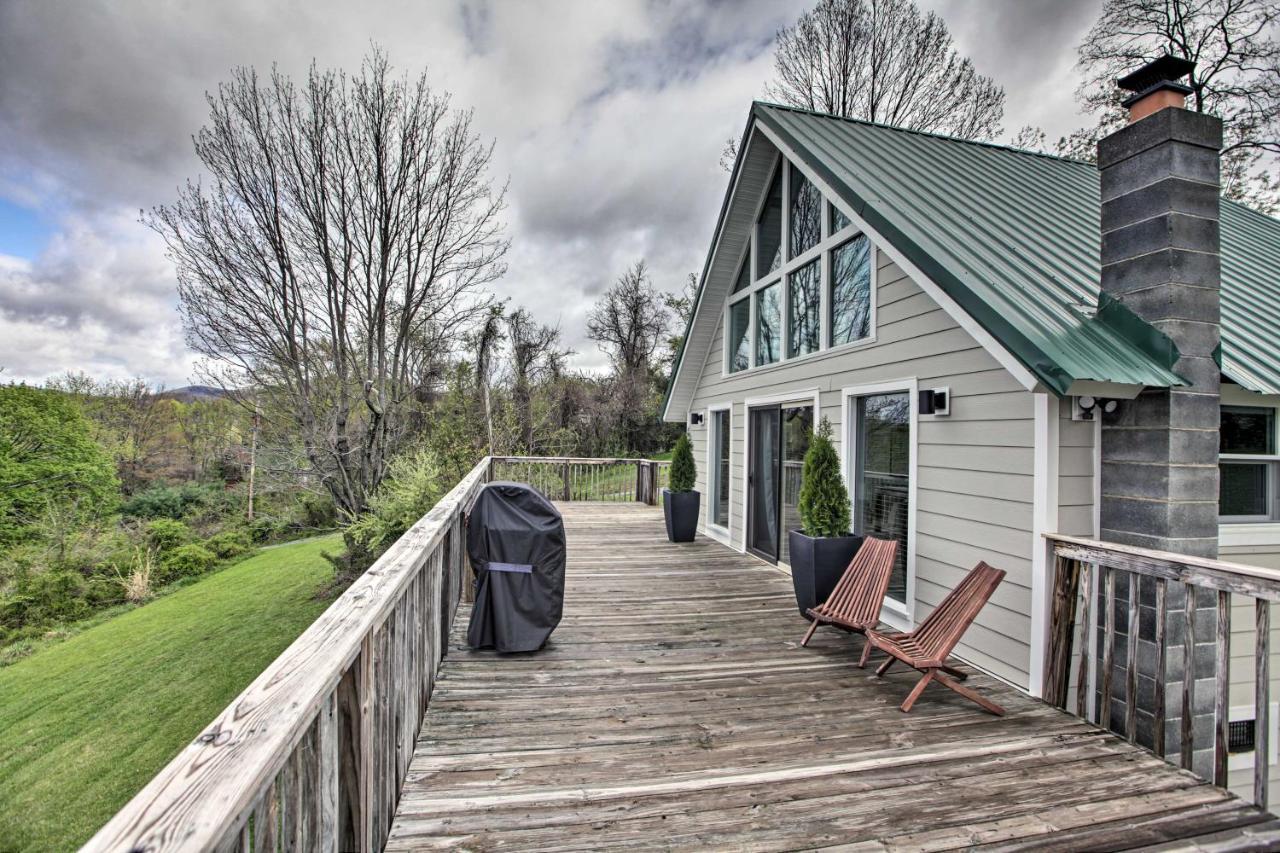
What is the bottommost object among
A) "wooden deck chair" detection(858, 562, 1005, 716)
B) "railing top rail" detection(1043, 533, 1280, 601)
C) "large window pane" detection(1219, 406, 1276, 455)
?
"wooden deck chair" detection(858, 562, 1005, 716)

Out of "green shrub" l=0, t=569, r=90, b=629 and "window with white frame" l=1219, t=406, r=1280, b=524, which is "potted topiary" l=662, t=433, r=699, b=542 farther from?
"green shrub" l=0, t=569, r=90, b=629

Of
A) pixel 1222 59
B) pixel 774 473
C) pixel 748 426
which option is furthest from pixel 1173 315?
pixel 1222 59

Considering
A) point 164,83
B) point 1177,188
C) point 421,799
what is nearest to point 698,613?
point 421,799

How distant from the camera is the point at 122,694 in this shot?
727cm

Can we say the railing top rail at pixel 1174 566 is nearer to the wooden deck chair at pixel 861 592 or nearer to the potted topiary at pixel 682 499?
the wooden deck chair at pixel 861 592

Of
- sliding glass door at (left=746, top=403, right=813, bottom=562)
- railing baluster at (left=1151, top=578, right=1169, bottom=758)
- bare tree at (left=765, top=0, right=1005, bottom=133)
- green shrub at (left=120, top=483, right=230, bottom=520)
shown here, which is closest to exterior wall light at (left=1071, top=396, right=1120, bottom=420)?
railing baluster at (left=1151, top=578, right=1169, bottom=758)

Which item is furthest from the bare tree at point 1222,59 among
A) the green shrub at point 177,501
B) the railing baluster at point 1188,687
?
the green shrub at point 177,501

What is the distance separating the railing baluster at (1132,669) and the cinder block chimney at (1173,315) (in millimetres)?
327

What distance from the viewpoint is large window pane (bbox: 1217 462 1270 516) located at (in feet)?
11.3

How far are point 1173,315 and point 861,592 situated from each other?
7.63ft

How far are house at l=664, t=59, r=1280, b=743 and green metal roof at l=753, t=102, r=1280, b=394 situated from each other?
2 centimetres

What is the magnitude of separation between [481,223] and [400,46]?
112 inches

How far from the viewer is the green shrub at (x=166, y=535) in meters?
13.7

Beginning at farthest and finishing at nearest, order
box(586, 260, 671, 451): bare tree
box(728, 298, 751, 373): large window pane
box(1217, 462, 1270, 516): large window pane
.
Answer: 1. box(586, 260, 671, 451): bare tree
2. box(728, 298, 751, 373): large window pane
3. box(1217, 462, 1270, 516): large window pane
